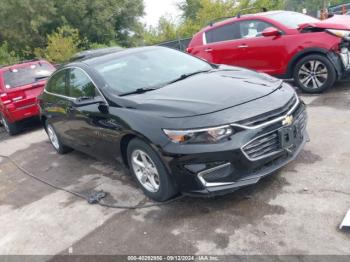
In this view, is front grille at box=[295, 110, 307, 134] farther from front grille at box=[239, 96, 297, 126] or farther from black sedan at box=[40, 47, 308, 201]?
front grille at box=[239, 96, 297, 126]

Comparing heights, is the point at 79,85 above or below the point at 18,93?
above

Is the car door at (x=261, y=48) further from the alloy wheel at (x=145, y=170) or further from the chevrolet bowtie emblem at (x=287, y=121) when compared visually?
the alloy wheel at (x=145, y=170)

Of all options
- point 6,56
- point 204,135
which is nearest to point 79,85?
point 204,135

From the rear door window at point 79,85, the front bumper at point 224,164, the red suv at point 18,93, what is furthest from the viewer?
the red suv at point 18,93

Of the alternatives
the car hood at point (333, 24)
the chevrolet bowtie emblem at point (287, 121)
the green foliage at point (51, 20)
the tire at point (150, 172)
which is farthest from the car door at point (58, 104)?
the green foliage at point (51, 20)

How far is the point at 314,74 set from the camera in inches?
280

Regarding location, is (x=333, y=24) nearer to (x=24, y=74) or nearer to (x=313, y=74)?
(x=313, y=74)

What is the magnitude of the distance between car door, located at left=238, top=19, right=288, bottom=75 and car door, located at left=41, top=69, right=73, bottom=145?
3781 mm

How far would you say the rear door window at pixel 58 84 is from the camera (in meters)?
5.90

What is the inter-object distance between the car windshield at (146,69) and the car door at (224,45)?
9.42ft

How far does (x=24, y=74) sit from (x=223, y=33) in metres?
4.84

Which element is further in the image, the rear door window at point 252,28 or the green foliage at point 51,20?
the green foliage at point 51,20

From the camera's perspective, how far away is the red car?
681cm

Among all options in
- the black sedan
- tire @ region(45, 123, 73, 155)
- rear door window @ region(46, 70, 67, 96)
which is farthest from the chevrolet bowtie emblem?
tire @ region(45, 123, 73, 155)
